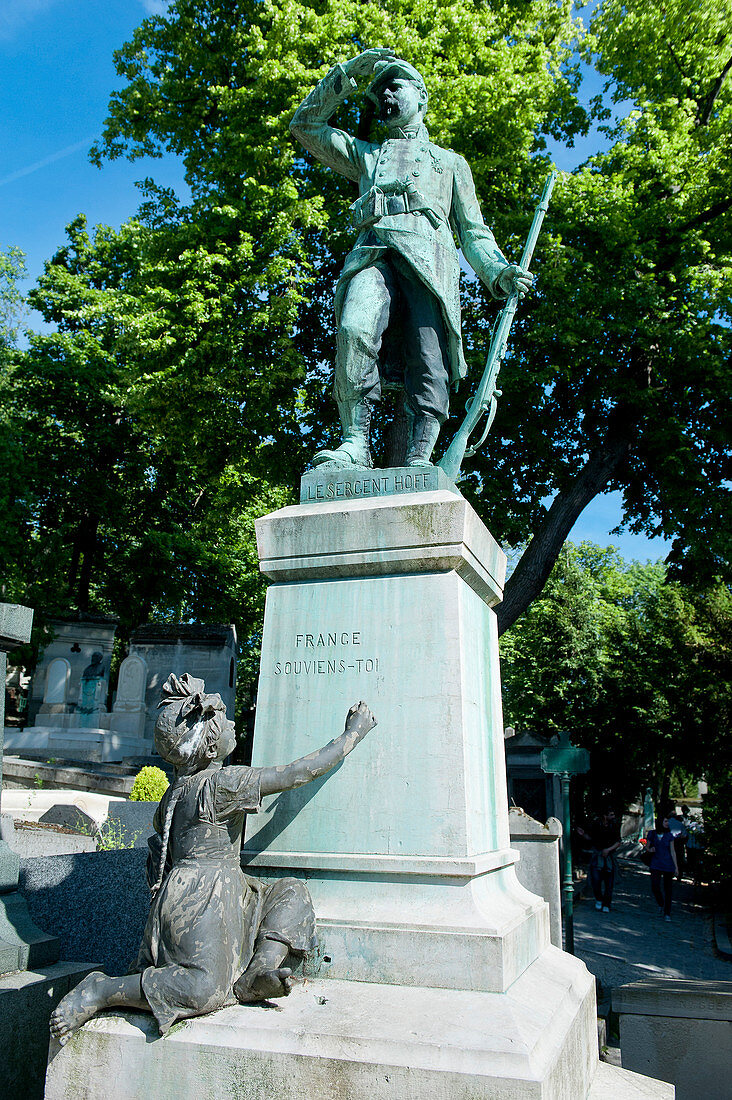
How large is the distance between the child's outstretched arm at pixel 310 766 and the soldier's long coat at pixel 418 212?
2.15m

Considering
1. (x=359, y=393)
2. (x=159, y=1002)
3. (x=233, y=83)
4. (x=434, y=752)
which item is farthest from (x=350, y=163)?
(x=233, y=83)

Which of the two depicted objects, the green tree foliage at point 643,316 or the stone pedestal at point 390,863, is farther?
the green tree foliage at point 643,316

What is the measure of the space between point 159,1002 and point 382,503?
2026mm

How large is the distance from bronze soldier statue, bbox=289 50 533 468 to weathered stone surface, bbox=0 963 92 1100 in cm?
283

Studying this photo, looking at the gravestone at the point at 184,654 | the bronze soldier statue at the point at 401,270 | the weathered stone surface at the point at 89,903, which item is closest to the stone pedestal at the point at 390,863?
the bronze soldier statue at the point at 401,270

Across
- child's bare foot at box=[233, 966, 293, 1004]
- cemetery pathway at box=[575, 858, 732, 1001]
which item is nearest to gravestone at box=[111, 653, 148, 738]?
cemetery pathway at box=[575, 858, 732, 1001]

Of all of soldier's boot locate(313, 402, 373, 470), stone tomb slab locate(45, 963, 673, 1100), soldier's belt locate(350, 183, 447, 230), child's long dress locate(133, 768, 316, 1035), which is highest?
soldier's belt locate(350, 183, 447, 230)

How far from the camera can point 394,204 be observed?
4.23m

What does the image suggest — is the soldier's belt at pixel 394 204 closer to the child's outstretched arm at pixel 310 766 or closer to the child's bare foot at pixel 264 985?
the child's outstretched arm at pixel 310 766

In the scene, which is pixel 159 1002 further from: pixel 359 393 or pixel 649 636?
pixel 649 636

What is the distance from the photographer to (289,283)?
1312 cm

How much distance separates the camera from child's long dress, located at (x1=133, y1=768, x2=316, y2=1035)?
2.64 m

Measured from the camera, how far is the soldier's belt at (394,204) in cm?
423

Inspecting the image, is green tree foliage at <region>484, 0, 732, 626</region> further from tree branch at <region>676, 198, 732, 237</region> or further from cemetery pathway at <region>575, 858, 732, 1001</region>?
cemetery pathway at <region>575, 858, 732, 1001</region>
